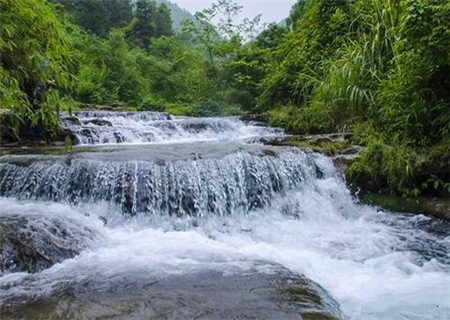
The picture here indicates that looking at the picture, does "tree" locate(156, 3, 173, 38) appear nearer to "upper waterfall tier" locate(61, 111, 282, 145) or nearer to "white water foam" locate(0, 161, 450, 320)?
"upper waterfall tier" locate(61, 111, 282, 145)

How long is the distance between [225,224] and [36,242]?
7.33 ft

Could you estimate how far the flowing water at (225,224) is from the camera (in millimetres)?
3346

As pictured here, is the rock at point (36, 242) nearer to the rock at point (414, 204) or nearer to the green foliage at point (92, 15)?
the rock at point (414, 204)

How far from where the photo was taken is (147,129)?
958 cm

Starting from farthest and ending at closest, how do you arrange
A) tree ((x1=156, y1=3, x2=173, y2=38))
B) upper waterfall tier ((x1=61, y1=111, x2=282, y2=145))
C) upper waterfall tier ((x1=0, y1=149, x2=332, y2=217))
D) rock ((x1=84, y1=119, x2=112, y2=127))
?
tree ((x1=156, y1=3, x2=173, y2=38))
rock ((x1=84, y1=119, x2=112, y2=127))
upper waterfall tier ((x1=61, y1=111, x2=282, y2=145))
upper waterfall tier ((x1=0, y1=149, x2=332, y2=217))

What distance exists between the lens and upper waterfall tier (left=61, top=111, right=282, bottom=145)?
859cm

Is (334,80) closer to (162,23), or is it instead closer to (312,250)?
(312,250)

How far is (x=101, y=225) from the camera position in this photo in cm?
467

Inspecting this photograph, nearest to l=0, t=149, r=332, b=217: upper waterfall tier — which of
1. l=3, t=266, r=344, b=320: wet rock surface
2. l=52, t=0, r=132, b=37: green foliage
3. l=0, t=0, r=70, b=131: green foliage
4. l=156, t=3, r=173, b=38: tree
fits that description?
l=3, t=266, r=344, b=320: wet rock surface

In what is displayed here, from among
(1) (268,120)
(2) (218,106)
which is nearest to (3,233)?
(1) (268,120)

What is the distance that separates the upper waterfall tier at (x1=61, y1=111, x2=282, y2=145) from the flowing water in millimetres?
2178

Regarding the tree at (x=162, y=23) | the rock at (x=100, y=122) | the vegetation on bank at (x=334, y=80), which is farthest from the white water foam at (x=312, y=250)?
the tree at (x=162, y=23)

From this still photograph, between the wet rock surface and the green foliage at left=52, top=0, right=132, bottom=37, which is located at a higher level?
the green foliage at left=52, top=0, right=132, bottom=37

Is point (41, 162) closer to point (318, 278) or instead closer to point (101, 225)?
point (101, 225)
